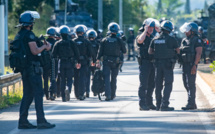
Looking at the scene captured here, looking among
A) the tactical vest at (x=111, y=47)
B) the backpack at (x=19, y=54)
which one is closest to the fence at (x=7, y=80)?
the tactical vest at (x=111, y=47)

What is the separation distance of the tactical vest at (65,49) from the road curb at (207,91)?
3702 millimetres

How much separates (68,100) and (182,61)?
3702 millimetres

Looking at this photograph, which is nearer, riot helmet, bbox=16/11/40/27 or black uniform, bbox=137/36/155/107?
riot helmet, bbox=16/11/40/27

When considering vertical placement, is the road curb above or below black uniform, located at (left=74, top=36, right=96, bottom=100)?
below

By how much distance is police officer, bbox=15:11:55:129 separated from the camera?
1085 centimetres

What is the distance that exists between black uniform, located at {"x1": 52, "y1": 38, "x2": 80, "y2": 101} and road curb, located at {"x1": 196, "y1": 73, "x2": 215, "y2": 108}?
3524 mm

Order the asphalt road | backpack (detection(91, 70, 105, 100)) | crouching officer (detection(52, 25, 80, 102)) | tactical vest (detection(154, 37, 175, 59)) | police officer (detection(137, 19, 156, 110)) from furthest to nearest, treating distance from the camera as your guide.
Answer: backpack (detection(91, 70, 105, 100)), crouching officer (detection(52, 25, 80, 102)), police officer (detection(137, 19, 156, 110)), tactical vest (detection(154, 37, 175, 59)), the asphalt road

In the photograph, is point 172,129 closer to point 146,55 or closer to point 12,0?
point 146,55

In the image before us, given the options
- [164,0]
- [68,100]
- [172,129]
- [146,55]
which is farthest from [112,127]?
[164,0]

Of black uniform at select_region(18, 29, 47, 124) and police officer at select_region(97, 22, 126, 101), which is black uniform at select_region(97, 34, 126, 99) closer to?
police officer at select_region(97, 22, 126, 101)

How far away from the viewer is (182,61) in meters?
14.0

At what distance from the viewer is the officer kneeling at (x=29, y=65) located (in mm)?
10836

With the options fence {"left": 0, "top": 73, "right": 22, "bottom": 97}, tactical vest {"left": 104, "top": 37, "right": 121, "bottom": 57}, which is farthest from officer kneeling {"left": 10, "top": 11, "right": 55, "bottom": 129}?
tactical vest {"left": 104, "top": 37, "right": 121, "bottom": 57}

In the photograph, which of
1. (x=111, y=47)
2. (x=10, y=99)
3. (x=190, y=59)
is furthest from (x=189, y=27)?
(x=10, y=99)
